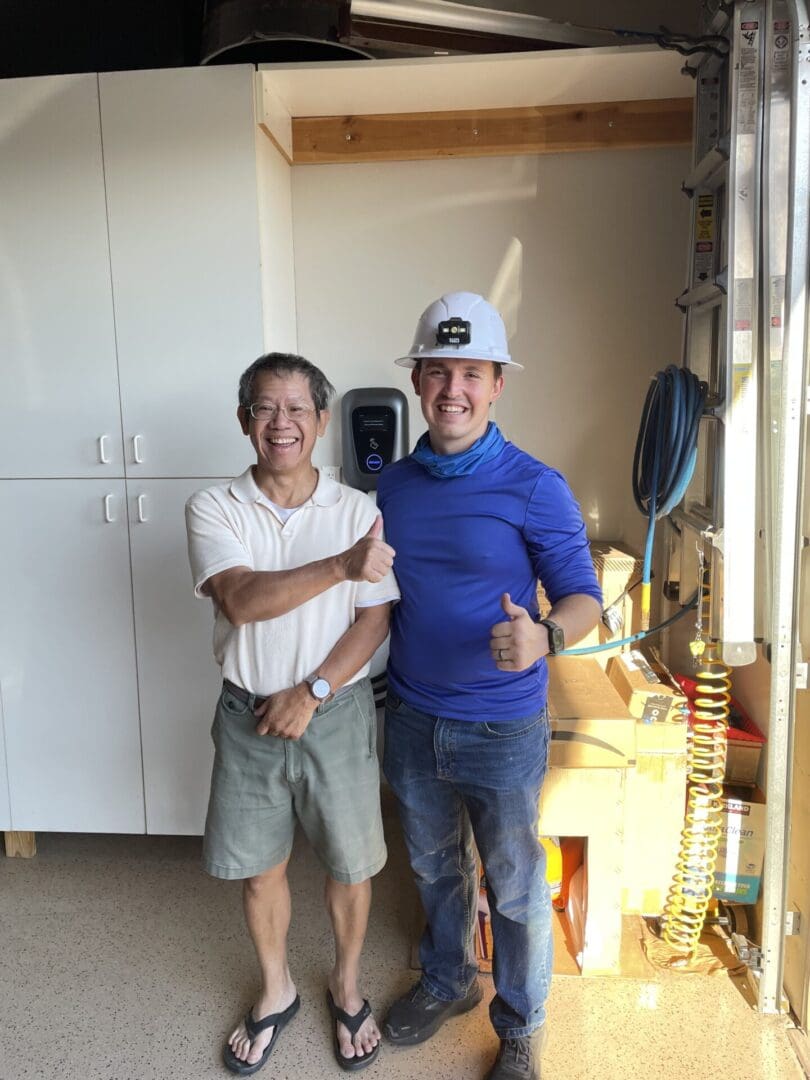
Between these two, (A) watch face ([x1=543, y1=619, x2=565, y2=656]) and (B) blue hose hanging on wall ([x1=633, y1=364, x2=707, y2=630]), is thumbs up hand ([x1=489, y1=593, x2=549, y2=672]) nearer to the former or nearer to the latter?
(A) watch face ([x1=543, y1=619, x2=565, y2=656])

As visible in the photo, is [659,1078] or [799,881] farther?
[799,881]

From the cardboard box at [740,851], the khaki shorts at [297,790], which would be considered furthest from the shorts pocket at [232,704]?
the cardboard box at [740,851]

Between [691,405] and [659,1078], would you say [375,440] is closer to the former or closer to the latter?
[691,405]

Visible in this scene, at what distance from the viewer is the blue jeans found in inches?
64.0

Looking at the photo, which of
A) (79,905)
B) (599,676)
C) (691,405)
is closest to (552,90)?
(691,405)

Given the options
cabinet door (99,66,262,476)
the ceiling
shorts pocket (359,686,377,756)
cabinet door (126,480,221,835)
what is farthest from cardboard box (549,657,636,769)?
the ceiling

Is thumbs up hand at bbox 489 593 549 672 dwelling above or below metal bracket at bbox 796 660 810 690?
above

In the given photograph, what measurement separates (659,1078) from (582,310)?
7.50 feet

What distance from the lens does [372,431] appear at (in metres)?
2.63

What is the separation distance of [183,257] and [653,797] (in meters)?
2.14

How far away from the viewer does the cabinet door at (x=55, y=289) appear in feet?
7.36

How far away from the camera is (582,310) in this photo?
267cm

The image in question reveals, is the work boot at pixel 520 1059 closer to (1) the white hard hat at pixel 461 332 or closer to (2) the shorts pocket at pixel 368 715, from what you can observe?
(2) the shorts pocket at pixel 368 715

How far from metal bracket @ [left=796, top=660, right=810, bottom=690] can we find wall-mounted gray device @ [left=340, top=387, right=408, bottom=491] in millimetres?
1403
